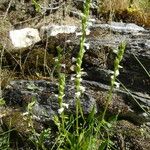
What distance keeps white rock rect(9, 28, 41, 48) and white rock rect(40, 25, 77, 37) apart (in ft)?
0.32

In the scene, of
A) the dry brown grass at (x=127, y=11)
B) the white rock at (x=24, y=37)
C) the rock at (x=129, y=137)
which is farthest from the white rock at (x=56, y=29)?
the rock at (x=129, y=137)

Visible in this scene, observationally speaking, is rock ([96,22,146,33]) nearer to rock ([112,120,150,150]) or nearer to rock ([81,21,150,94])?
rock ([81,21,150,94])

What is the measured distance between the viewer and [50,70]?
178 inches

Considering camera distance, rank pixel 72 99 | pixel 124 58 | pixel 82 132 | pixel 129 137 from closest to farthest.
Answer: pixel 82 132
pixel 129 137
pixel 72 99
pixel 124 58

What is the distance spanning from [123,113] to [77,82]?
0.82m

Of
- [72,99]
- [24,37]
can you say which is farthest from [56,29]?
[72,99]

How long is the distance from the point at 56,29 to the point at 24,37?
1.24ft

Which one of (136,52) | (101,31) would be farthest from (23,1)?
(136,52)

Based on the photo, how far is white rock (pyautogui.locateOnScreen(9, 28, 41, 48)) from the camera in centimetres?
496

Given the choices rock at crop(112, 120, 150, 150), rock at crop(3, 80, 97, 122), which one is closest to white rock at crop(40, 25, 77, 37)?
rock at crop(3, 80, 97, 122)

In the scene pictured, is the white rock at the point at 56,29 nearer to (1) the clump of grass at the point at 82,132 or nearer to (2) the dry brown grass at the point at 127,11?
(2) the dry brown grass at the point at 127,11

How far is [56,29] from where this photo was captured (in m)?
5.00

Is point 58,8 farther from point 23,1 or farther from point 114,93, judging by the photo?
point 114,93

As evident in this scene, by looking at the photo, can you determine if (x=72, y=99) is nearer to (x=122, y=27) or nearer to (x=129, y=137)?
(x=129, y=137)
